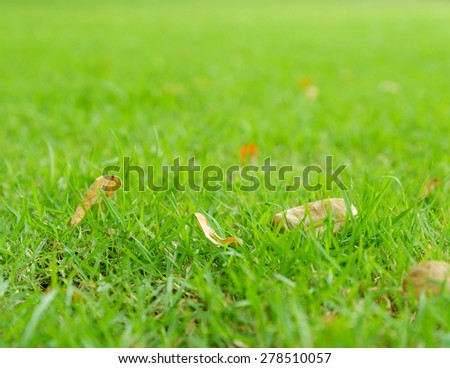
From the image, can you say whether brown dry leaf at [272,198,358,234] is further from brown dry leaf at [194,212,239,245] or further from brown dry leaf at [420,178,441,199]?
brown dry leaf at [420,178,441,199]

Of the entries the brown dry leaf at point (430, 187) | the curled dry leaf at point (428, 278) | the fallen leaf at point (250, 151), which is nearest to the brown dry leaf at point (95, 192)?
the fallen leaf at point (250, 151)

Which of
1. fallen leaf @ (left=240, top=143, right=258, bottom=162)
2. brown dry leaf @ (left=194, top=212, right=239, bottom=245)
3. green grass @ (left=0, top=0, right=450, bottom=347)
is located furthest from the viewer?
fallen leaf @ (left=240, top=143, right=258, bottom=162)

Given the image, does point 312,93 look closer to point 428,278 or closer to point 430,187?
point 430,187

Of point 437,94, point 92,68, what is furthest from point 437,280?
point 92,68

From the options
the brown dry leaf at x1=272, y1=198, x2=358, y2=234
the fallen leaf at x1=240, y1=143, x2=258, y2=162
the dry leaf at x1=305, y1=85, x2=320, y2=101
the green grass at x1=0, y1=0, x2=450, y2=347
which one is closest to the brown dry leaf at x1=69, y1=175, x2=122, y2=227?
the green grass at x1=0, y1=0, x2=450, y2=347

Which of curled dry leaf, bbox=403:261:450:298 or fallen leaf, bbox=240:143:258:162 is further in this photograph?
fallen leaf, bbox=240:143:258:162
